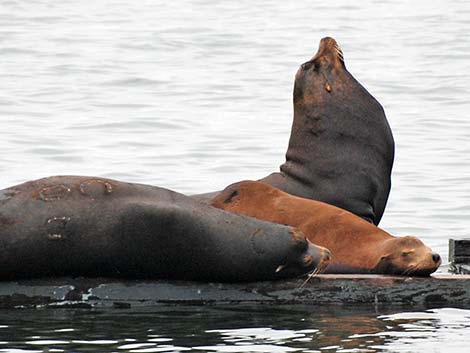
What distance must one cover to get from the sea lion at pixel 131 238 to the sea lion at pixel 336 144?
1.64 metres

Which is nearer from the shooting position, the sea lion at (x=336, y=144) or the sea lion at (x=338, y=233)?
the sea lion at (x=338, y=233)

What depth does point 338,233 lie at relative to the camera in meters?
8.29

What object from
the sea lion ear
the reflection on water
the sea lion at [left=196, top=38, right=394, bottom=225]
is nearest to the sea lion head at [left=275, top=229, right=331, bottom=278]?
the reflection on water

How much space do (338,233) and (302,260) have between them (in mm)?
596

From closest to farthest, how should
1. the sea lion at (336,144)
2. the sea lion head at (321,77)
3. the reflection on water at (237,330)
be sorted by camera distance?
the reflection on water at (237,330), the sea lion at (336,144), the sea lion head at (321,77)

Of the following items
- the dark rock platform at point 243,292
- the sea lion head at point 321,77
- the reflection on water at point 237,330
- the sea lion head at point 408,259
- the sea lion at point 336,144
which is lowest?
the reflection on water at point 237,330

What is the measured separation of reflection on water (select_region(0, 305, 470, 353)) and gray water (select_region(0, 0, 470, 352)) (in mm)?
13

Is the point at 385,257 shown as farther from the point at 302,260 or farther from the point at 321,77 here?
the point at 321,77

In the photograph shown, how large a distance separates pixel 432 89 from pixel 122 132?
624 centimetres

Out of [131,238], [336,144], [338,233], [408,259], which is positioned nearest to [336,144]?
[336,144]

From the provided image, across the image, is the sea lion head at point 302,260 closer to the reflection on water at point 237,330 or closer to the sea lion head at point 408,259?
the reflection on water at point 237,330

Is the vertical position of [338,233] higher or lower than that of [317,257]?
higher

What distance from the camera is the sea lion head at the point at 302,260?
7.75m

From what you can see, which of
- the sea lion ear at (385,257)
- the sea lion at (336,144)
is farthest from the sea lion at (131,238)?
the sea lion at (336,144)
